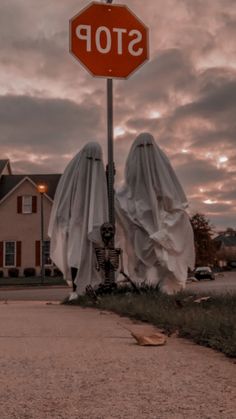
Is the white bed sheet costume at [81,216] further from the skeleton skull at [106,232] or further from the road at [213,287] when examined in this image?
the road at [213,287]

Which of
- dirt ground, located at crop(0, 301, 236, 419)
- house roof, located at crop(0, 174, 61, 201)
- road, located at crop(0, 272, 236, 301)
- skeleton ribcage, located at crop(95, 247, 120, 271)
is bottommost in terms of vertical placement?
road, located at crop(0, 272, 236, 301)

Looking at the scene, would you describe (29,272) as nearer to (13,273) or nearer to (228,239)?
(13,273)

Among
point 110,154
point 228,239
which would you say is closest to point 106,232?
point 110,154

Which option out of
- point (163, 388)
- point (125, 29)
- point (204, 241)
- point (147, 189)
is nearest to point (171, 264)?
point (147, 189)

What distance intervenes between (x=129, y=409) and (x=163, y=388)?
1.53 feet

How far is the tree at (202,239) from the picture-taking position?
2120 inches

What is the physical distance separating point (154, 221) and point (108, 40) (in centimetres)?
358

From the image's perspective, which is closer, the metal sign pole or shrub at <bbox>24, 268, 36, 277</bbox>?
the metal sign pole

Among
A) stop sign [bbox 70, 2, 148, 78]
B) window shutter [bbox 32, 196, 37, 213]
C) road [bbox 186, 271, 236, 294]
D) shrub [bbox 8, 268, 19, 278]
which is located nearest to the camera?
stop sign [bbox 70, 2, 148, 78]

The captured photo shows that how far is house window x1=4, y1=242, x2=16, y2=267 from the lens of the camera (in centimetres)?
3753

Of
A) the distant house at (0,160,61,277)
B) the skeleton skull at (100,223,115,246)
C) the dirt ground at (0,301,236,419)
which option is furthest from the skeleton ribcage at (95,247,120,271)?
the distant house at (0,160,61,277)

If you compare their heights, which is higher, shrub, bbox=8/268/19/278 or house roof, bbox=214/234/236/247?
house roof, bbox=214/234/236/247

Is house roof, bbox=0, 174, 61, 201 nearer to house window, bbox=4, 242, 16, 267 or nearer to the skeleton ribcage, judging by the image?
house window, bbox=4, 242, 16, 267

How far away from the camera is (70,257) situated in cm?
1138
